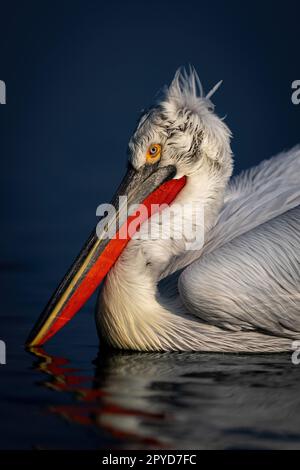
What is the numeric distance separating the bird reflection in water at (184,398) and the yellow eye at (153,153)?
3.82ft

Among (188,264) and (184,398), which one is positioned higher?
(188,264)

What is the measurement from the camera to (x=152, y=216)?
6.18m

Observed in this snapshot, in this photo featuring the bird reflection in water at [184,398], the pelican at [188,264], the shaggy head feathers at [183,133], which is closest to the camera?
the bird reflection in water at [184,398]

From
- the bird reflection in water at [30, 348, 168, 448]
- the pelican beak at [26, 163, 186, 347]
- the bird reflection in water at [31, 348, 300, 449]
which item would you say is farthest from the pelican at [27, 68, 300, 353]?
the bird reflection in water at [30, 348, 168, 448]

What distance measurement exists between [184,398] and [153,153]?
1.75m

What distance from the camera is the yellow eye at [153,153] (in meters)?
6.10

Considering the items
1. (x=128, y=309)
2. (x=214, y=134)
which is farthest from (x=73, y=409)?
(x=214, y=134)

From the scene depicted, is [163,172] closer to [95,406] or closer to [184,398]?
[184,398]

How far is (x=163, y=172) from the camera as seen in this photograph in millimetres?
6164

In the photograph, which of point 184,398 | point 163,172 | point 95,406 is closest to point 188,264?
point 163,172

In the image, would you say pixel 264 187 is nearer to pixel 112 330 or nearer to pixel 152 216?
pixel 152 216

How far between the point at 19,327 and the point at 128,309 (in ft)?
3.41

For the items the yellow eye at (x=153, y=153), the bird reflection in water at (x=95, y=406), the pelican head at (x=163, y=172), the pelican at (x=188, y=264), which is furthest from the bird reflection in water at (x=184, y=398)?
the yellow eye at (x=153, y=153)

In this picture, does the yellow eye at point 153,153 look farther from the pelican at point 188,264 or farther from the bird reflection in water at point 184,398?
the bird reflection in water at point 184,398
